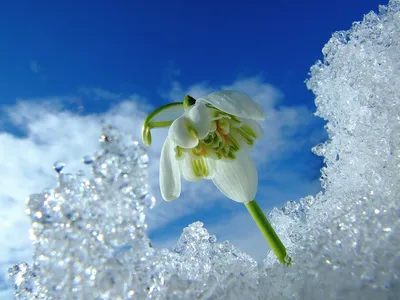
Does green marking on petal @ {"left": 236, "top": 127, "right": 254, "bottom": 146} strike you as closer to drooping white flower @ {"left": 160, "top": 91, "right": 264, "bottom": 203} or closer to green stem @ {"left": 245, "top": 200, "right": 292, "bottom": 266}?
drooping white flower @ {"left": 160, "top": 91, "right": 264, "bottom": 203}

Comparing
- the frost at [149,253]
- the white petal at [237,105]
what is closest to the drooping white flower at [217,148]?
the white petal at [237,105]

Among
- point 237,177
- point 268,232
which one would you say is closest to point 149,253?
point 268,232

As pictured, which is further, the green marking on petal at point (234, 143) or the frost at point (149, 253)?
the green marking on petal at point (234, 143)

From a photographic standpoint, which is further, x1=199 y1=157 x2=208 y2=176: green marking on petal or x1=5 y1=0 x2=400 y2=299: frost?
x1=199 y1=157 x2=208 y2=176: green marking on petal

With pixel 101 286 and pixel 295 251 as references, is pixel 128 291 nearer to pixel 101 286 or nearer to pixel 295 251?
pixel 101 286

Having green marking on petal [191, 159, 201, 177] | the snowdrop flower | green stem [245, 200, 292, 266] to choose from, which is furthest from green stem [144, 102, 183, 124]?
green stem [245, 200, 292, 266]

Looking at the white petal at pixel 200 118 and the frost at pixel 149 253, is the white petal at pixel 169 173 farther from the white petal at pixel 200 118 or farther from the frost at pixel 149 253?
the frost at pixel 149 253

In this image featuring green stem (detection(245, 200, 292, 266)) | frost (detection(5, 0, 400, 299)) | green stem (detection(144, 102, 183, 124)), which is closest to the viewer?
frost (detection(5, 0, 400, 299))

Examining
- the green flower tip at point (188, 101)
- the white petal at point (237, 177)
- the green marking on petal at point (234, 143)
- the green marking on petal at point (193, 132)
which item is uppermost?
the green flower tip at point (188, 101)
